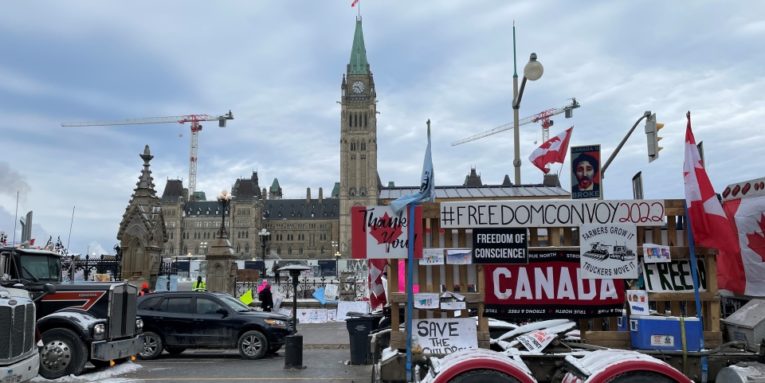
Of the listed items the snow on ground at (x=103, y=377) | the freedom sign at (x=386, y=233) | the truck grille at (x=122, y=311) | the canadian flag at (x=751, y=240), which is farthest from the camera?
the truck grille at (x=122, y=311)

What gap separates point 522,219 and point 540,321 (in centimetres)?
138

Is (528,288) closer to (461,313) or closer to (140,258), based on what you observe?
(461,313)

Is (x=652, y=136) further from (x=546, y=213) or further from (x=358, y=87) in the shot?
(x=358, y=87)

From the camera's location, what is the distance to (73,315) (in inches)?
482

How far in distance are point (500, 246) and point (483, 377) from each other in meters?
2.03

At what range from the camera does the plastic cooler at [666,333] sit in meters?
7.14

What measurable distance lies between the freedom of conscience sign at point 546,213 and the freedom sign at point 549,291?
0.43 metres

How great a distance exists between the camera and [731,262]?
28.9ft

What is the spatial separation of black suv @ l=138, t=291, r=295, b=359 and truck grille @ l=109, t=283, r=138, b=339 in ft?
6.30

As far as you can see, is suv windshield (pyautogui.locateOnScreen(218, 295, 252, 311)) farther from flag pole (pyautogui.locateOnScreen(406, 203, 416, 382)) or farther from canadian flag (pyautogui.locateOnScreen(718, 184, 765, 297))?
canadian flag (pyautogui.locateOnScreen(718, 184, 765, 297))

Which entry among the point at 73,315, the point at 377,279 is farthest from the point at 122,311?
the point at 377,279

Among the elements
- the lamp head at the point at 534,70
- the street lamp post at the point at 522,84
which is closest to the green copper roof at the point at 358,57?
the street lamp post at the point at 522,84

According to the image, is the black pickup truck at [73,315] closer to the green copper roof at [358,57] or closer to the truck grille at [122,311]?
the truck grille at [122,311]

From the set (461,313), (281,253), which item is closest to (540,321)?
(461,313)
